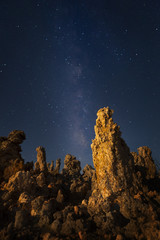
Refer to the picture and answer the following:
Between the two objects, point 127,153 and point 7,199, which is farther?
point 127,153

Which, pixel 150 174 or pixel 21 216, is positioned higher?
pixel 150 174

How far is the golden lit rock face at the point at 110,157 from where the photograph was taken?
1105 centimetres

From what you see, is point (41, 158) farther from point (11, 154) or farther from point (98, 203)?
point (98, 203)

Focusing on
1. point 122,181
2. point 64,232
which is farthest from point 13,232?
point 122,181

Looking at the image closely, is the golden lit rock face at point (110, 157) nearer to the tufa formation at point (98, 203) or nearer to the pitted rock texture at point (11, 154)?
the tufa formation at point (98, 203)

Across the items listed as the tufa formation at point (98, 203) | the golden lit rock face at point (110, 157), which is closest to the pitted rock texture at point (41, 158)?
the tufa formation at point (98, 203)

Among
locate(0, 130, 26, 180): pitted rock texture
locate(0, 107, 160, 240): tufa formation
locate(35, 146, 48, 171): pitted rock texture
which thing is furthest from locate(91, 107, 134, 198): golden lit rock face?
locate(35, 146, 48, 171): pitted rock texture

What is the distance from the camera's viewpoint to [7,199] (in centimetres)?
1094

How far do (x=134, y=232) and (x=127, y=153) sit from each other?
6.72m

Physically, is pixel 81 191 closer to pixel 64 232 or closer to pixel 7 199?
pixel 7 199

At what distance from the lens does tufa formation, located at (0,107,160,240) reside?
7.11 meters

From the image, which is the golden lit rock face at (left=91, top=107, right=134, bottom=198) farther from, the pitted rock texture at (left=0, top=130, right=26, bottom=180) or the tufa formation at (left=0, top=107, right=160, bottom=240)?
the pitted rock texture at (left=0, top=130, right=26, bottom=180)

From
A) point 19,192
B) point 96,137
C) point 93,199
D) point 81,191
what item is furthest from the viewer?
point 81,191

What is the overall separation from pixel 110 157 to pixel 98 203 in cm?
385
